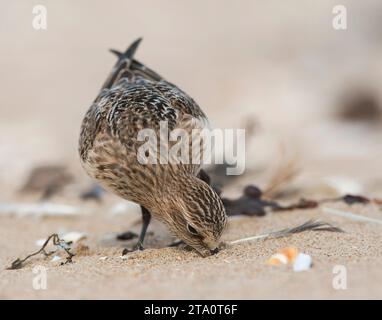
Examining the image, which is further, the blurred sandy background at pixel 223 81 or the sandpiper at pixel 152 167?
the blurred sandy background at pixel 223 81

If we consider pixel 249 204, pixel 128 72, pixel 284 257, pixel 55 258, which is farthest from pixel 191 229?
pixel 128 72

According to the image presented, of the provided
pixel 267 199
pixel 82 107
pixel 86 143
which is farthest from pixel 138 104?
pixel 82 107

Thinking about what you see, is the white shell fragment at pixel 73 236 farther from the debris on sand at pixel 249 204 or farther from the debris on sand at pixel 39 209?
the debris on sand at pixel 249 204

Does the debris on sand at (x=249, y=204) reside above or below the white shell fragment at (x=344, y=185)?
above

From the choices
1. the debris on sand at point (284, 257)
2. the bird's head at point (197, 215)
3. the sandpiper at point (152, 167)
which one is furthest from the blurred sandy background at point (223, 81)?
the debris on sand at point (284, 257)

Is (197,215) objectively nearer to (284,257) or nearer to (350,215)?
(284,257)

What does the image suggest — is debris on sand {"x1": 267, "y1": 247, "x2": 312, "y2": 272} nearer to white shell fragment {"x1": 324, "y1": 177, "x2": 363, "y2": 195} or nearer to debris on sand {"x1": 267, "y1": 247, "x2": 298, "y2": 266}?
debris on sand {"x1": 267, "y1": 247, "x2": 298, "y2": 266}

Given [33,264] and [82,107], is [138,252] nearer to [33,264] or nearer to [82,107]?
[33,264]
